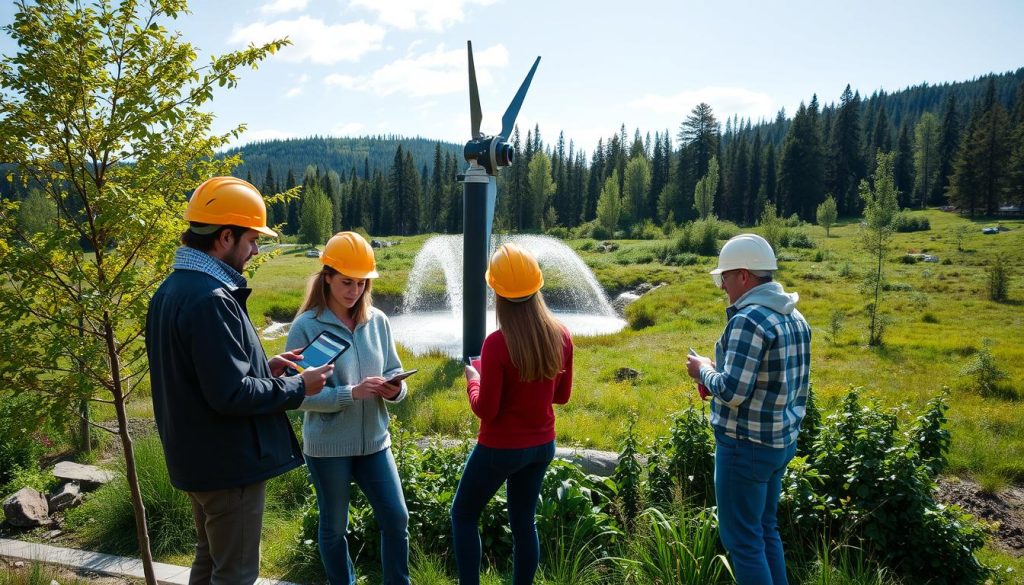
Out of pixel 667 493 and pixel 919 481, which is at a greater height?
pixel 919 481

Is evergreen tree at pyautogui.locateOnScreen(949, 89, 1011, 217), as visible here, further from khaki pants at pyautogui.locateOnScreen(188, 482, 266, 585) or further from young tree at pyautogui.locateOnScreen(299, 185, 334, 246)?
khaki pants at pyautogui.locateOnScreen(188, 482, 266, 585)

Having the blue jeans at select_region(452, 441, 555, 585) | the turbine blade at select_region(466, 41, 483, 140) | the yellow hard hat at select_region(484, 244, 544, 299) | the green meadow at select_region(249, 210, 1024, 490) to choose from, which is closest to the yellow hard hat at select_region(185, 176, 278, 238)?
the yellow hard hat at select_region(484, 244, 544, 299)

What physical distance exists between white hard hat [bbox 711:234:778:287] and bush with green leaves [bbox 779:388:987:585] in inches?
61.9

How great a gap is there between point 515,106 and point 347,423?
725 cm

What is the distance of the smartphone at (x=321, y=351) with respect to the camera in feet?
9.16

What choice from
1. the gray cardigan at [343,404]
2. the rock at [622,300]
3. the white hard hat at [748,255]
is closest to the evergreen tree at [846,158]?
the rock at [622,300]

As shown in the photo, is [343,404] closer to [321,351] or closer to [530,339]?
[321,351]

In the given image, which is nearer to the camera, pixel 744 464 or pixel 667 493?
pixel 744 464

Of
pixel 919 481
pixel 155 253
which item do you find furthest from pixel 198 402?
pixel 919 481

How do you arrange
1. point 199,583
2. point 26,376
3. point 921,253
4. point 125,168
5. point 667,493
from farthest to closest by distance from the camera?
1. point 921,253
2. point 667,493
3. point 125,168
4. point 26,376
5. point 199,583

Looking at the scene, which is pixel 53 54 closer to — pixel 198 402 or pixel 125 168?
pixel 125 168

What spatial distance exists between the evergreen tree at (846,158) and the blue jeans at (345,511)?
78.0 m

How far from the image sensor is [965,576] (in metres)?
3.54

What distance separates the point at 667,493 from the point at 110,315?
12.2 feet
